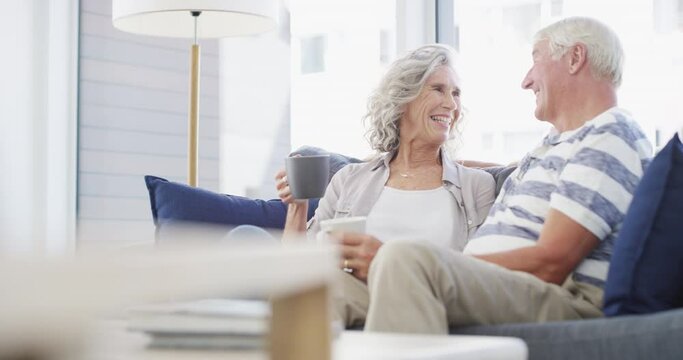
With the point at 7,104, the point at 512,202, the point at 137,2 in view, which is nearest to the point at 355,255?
the point at 512,202

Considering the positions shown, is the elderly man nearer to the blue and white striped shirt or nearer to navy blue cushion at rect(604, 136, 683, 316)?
the blue and white striped shirt

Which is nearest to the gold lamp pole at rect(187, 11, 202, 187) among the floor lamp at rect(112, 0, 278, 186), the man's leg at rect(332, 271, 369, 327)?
the floor lamp at rect(112, 0, 278, 186)

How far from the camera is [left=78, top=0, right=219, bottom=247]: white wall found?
5355 mm

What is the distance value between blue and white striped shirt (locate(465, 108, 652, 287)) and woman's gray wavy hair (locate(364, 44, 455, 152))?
673mm

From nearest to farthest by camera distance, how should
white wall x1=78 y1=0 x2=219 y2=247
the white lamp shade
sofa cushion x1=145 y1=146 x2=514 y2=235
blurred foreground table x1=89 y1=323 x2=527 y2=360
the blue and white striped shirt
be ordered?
1. blurred foreground table x1=89 y1=323 x2=527 y2=360
2. the blue and white striped shirt
3. sofa cushion x1=145 y1=146 x2=514 y2=235
4. the white lamp shade
5. white wall x1=78 y1=0 x2=219 y2=247

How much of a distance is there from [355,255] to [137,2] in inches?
71.9

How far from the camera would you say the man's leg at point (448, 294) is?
6.76ft

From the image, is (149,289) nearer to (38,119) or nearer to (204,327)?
(204,327)

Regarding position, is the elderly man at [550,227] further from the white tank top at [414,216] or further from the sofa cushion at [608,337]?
the white tank top at [414,216]

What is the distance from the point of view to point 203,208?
329cm

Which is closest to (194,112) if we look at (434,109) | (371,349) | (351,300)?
(434,109)

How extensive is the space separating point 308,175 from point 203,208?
24.1 inches

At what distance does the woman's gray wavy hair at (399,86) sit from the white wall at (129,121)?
2190 millimetres

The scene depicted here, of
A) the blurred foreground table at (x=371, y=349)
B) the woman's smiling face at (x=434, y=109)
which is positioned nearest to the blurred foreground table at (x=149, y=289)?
the blurred foreground table at (x=371, y=349)
